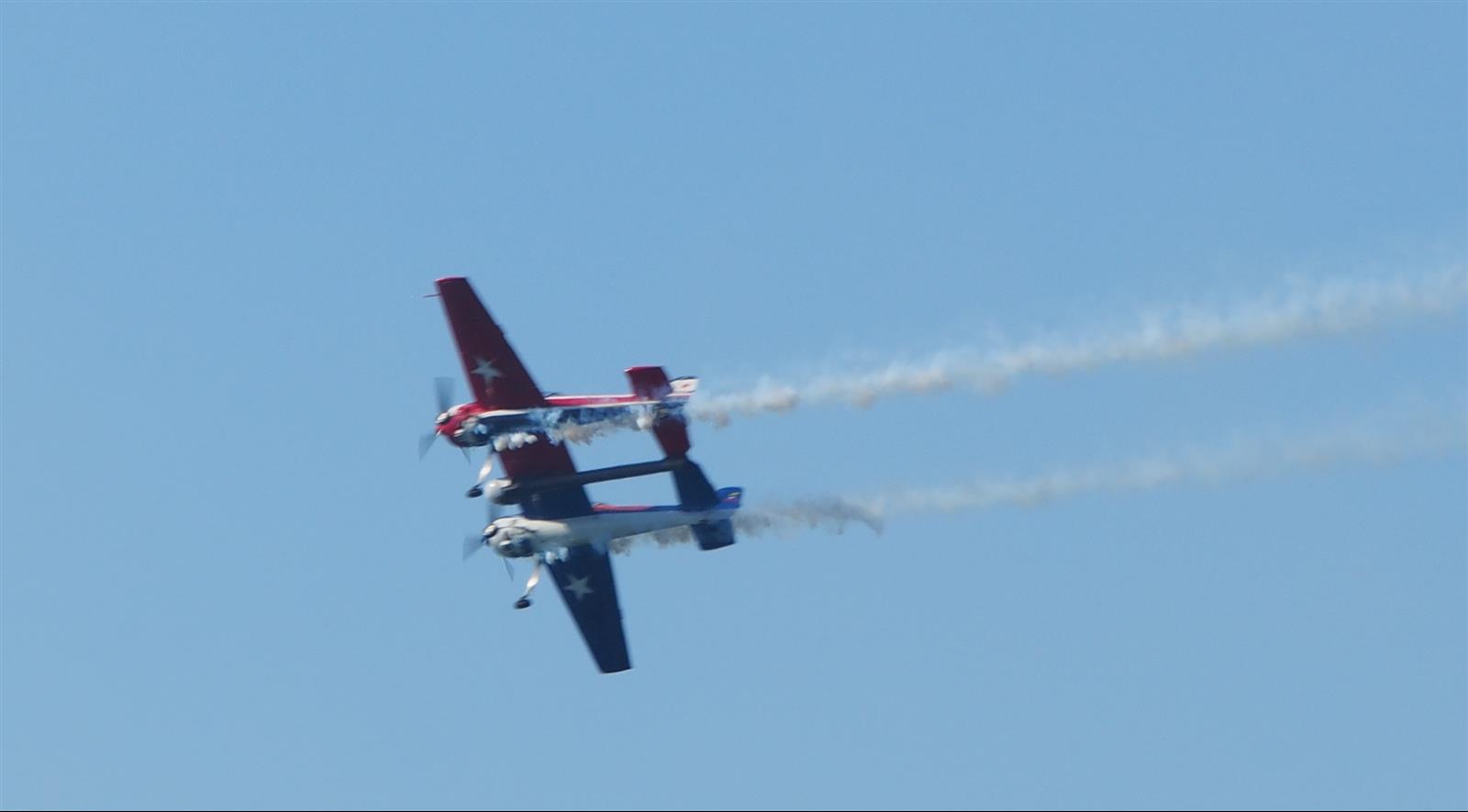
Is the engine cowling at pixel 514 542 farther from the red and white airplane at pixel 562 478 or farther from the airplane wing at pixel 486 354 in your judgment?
the airplane wing at pixel 486 354

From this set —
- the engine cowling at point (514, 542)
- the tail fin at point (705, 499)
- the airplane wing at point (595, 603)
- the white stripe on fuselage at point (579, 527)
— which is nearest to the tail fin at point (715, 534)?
the tail fin at point (705, 499)

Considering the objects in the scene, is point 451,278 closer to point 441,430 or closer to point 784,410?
point 441,430

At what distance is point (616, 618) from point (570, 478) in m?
4.67

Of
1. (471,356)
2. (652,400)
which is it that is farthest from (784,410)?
(471,356)

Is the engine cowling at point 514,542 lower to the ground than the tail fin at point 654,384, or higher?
lower

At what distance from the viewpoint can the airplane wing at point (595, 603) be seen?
64312 mm

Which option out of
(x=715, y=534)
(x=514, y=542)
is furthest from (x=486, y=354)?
(x=715, y=534)

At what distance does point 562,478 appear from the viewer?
6216cm

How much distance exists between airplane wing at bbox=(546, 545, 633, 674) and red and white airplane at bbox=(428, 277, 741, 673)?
0.02 metres

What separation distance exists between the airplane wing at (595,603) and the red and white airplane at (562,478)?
0.07ft

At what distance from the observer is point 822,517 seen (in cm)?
6147

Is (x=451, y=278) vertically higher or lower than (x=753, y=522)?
higher

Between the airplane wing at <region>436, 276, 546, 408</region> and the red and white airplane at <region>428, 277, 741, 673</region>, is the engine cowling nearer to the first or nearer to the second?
the red and white airplane at <region>428, 277, 741, 673</region>

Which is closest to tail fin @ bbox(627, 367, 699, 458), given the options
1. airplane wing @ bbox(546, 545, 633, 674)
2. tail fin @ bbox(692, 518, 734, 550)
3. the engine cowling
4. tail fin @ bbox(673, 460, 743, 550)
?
tail fin @ bbox(673, 460, 743, 550)
